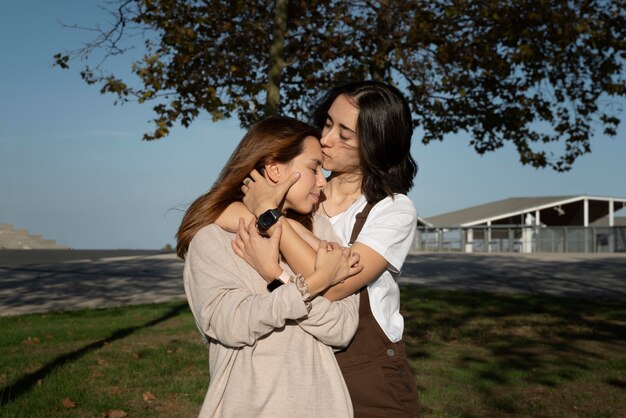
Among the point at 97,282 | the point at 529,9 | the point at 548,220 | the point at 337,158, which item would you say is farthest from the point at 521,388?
the point at 548,220

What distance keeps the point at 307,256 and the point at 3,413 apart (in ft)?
13.9

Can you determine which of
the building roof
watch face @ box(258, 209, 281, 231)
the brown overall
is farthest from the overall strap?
the building roof

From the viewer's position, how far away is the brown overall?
2355mm

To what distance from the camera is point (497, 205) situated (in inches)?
2259

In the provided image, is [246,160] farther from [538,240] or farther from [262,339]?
[538,240]

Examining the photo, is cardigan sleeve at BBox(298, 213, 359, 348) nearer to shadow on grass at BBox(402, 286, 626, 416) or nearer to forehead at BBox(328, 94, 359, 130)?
forehead at BBox(328, 94, 359, 130)

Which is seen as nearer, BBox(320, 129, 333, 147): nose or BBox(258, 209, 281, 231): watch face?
BBox(258, 209, 281, 231): watch face

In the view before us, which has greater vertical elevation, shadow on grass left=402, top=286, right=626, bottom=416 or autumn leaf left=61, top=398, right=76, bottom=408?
shadow on grass left=402, top=286, right=626, bottom=416

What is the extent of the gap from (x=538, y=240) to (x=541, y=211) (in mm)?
16062

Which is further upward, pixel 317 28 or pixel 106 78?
pixel 317 28

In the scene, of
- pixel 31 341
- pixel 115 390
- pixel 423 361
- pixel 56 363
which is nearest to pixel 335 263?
pixel 115 390

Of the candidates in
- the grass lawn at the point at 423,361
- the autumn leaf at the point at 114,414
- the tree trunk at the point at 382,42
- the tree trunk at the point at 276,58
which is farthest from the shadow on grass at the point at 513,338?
the tree trunk at the point at 382,42

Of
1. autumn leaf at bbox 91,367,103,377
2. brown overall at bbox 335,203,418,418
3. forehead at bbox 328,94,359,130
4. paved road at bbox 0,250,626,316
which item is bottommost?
autumn leaf at bbox 91,367,103,377

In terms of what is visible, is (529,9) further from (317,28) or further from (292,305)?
(292,305)
